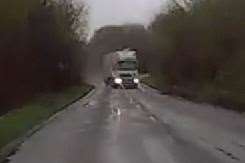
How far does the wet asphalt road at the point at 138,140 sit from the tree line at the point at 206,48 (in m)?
8.67

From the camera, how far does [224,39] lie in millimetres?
42812

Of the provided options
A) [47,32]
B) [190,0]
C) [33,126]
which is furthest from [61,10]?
[33,126]

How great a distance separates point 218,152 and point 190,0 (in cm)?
4251

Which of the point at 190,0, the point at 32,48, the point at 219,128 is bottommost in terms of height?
the point at 219,128

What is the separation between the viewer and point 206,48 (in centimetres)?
4669

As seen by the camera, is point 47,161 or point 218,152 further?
point 218,152

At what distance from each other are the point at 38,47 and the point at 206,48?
11.6 metres

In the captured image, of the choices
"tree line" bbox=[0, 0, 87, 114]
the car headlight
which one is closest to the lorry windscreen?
the car headlight

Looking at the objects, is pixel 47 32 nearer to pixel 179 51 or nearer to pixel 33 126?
pixel 179 51

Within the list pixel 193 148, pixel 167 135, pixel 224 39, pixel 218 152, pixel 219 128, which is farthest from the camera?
pixel 224 39

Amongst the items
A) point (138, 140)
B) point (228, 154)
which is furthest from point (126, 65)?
point (228, 154)

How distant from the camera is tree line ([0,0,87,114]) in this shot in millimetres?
31953

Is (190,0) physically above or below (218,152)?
above

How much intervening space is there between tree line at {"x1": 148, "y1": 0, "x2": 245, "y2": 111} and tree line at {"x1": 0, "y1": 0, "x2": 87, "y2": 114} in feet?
28.8
